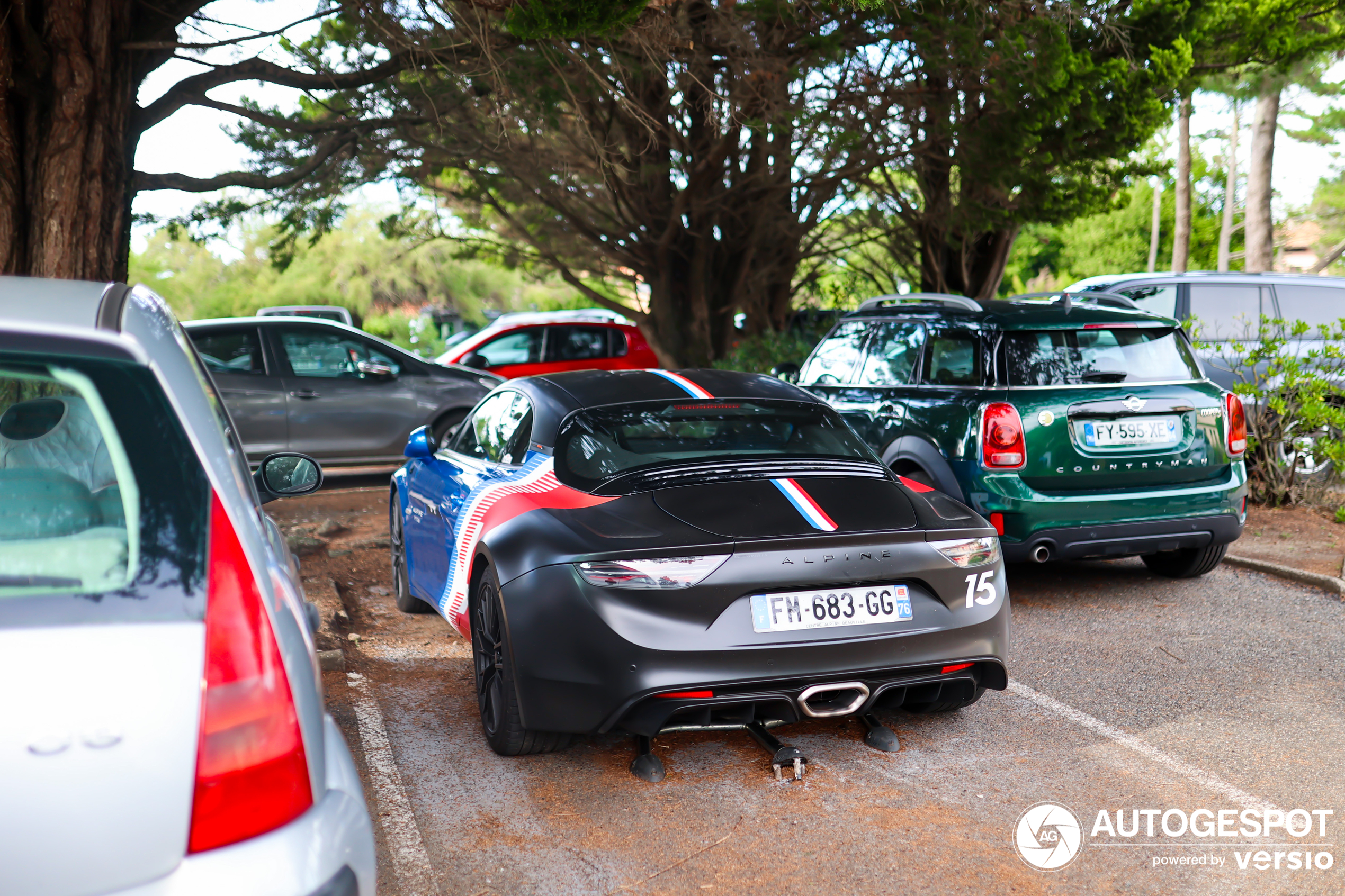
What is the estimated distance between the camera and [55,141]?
7289 mm

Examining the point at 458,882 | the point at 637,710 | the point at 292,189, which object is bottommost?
the point at 458,882

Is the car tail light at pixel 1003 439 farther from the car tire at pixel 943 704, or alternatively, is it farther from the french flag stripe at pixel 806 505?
the french flag stripe at pixel 806 505

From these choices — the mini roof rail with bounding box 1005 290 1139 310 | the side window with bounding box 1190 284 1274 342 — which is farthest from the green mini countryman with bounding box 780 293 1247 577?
the side window with bounding box 1190 284 1274 342

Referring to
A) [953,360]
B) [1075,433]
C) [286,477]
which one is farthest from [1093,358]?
[286,477]

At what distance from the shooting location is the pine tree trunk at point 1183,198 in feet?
96.7

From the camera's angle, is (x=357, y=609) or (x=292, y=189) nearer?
(x=357, y=609)

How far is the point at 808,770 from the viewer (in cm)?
405

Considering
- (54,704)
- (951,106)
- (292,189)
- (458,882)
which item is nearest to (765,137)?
(951,106)

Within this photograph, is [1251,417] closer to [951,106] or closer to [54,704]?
[951,106]

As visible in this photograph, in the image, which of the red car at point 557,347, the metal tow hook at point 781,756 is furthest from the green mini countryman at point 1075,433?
the red car at point 557,347

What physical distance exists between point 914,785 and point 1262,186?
75.6ft

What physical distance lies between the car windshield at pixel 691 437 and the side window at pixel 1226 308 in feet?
24.1

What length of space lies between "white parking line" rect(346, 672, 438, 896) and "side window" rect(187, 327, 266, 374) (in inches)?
261

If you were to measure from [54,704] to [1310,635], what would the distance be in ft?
19.6
